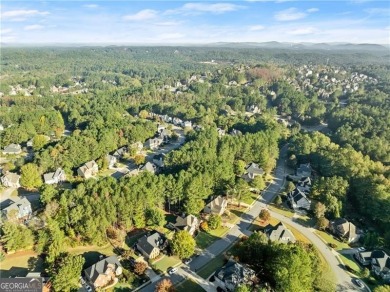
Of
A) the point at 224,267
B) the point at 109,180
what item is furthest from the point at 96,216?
the point at 224,267

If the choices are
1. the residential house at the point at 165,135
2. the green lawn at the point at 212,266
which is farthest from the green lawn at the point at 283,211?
the residential house at the point at 165,135

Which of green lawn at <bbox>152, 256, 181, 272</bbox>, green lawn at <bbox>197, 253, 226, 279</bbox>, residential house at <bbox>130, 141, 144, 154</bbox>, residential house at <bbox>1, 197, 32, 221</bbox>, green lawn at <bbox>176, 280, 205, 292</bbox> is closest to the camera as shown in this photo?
green lawn at <bbox>176, 280, 205, 292</bbox>

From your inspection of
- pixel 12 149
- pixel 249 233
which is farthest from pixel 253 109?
pixel 12 149

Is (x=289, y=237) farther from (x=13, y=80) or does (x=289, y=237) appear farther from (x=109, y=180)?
(x=13, y=80)

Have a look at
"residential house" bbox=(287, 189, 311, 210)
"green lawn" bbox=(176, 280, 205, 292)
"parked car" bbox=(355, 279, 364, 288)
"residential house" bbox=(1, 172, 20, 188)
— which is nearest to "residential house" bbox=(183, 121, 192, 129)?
"residential house" bbox=(287, 189, 311, 210)

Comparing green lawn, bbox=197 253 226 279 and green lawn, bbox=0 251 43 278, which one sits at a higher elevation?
green lawn, bbox=0 251 43 278

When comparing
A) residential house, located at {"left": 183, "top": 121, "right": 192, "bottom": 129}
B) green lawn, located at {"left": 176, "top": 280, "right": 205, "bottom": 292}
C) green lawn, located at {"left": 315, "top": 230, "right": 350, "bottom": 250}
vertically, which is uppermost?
residential house, located at {"left": 183, "top": 121, "right": 192, "bottom": 129}

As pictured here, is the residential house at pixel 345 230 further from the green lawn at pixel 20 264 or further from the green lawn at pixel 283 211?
the green lawn at pixel 20 264

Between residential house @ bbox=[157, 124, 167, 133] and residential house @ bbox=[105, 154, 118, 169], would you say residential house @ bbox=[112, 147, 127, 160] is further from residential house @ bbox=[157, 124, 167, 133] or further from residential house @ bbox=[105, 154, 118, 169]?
residential house @ bbox=[157, 124, 167, 133]
